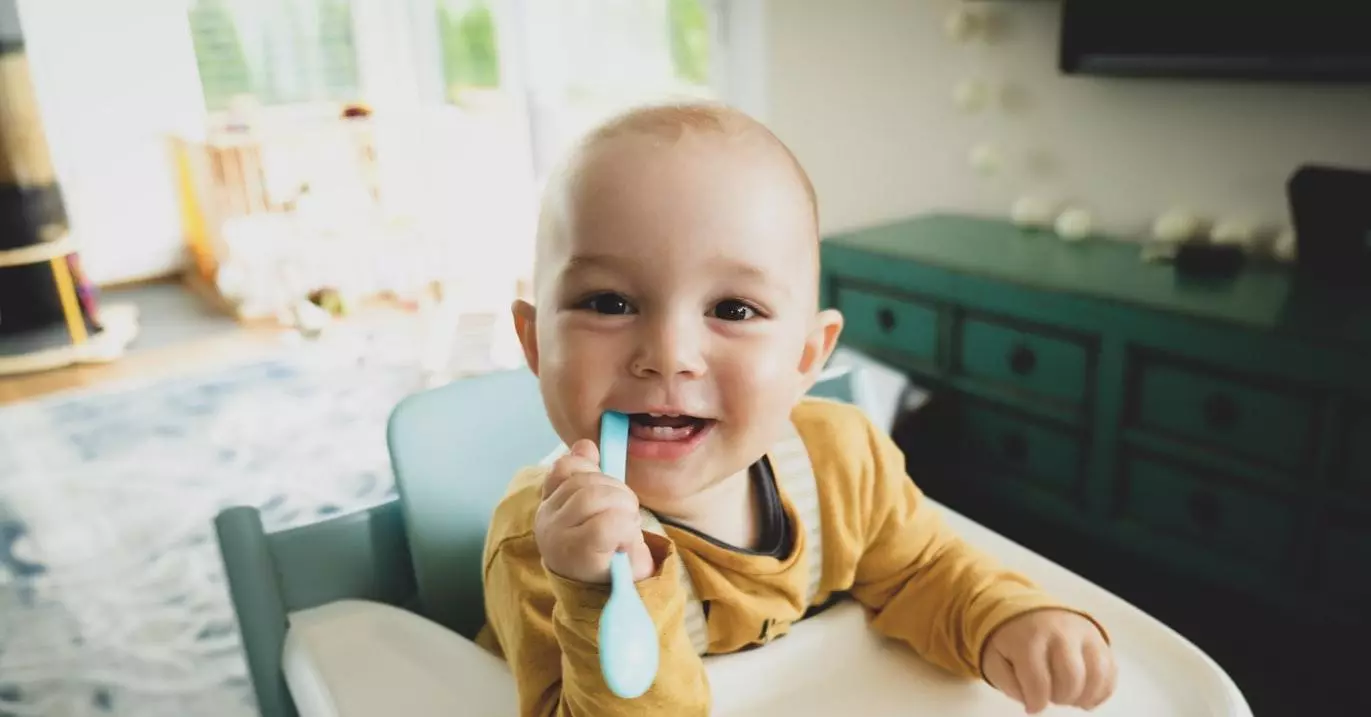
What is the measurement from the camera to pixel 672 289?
532 millimetres

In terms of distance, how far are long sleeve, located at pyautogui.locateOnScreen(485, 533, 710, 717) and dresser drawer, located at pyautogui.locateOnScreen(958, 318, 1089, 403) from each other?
1.00 metres

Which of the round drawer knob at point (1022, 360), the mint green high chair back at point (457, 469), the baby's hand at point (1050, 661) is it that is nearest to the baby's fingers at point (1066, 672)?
the baby's hand at point (1050, 661)

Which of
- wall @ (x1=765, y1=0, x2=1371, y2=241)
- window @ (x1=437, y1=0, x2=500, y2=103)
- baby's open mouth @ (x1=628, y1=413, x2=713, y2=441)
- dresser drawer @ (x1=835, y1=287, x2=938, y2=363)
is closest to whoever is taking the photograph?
baby's open mouth @ (x1=628, y1=413, x2=713, y2=441)

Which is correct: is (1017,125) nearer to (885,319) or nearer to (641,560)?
(885,319)

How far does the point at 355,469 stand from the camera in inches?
93.4

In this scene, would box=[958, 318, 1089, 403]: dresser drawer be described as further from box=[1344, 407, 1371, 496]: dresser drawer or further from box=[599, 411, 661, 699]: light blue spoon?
box=[599, 411, 661, 699]: light blue spoon

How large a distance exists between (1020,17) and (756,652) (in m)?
1.53

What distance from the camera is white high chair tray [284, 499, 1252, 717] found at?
2.10 ft

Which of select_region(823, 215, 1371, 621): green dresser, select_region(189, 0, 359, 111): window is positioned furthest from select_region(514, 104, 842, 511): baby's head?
select_region(189, 0, 359, 111): window

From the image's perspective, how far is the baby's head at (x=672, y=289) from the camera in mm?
533

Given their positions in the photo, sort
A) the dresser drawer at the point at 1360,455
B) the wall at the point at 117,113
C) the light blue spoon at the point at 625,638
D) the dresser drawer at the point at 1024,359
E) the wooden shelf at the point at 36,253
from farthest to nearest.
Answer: the wall at the point at 117,113 < the wooden shelf at the point at 36,253 < the dresser drawer at the point at 1024,359 < the dresser drawer at the point at 1360,455 < the light blue spoon at the point at 625,638

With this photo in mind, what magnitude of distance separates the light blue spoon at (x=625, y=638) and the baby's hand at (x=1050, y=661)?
0.88 feet

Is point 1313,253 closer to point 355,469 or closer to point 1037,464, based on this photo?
point 1037,464

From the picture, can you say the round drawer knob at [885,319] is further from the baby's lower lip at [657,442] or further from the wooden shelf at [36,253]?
the wooden shelf at [36,253]
